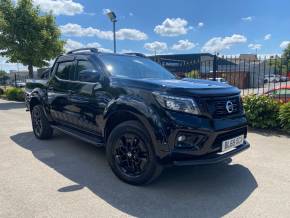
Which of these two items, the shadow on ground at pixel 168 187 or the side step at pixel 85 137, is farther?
the side step at pixel 85 137

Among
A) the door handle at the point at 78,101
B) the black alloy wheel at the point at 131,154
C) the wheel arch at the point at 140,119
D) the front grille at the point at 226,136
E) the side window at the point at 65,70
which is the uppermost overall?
the side window at the point at 65,70

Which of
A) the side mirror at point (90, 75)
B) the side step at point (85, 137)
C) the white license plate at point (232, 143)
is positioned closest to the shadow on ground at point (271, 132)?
the white license plate at point (232, 143)

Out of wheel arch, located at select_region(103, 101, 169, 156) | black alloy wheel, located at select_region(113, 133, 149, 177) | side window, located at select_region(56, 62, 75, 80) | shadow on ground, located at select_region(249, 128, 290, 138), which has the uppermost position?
side window, located at select_region(56, 62, 75, 80)

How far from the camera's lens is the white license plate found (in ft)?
10.8

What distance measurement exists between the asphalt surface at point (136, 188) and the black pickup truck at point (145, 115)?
0.38 m

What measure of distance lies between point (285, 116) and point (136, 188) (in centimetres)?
425

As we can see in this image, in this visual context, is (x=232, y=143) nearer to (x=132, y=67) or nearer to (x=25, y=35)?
(x=132, y=67)

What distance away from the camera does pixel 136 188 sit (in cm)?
342

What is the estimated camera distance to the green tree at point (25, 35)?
15.7 m

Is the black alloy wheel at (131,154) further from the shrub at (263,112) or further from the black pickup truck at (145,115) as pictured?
the shrub at (263,112)

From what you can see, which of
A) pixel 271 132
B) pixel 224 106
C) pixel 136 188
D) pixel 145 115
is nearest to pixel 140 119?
pixel 145 115

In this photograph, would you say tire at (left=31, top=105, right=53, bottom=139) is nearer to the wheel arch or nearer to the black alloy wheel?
the wheel arch

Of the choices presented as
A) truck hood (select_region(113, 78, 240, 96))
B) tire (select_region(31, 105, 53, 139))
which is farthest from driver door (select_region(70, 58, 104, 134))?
tire (select_region(31, 105, 53, 139))

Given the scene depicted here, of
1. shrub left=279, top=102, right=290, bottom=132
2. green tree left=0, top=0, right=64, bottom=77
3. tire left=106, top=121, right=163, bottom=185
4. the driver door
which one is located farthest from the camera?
green tree left=0, top=0, right=64, bottom=77
